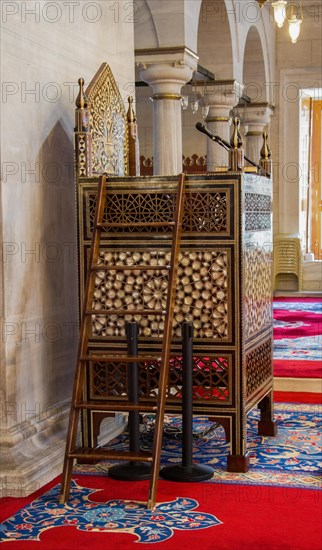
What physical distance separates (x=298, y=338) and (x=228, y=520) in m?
5.43

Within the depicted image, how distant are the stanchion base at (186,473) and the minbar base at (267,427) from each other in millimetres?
867

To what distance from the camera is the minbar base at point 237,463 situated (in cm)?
454

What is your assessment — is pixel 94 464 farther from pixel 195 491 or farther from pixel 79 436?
pixel 195 491

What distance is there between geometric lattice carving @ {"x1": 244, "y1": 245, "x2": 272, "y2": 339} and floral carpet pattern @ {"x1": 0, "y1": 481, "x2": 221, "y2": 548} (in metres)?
1.09

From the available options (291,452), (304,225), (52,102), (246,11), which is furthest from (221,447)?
(304,225)

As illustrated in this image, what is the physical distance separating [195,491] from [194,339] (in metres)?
0.77

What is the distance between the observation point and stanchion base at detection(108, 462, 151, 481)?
4430 mm

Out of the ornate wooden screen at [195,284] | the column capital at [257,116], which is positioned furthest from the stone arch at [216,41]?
the ornate wooden screen at [195,284]

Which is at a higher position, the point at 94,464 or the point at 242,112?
the point at 242,112

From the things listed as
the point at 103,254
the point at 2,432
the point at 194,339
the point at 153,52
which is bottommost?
the point at 2,432

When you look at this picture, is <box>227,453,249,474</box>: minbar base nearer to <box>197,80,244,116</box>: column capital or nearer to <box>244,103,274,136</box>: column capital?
<box>197,80,244,116</box>: column capital

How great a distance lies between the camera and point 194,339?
4.60 m

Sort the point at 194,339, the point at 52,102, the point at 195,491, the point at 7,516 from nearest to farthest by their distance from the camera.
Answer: the point at 7,516 → the point at 195,491 → the point at 194,339 → the point at 52,102

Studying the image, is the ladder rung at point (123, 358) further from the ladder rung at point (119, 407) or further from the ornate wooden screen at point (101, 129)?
the ornate wooden screen at point (101, 129)
